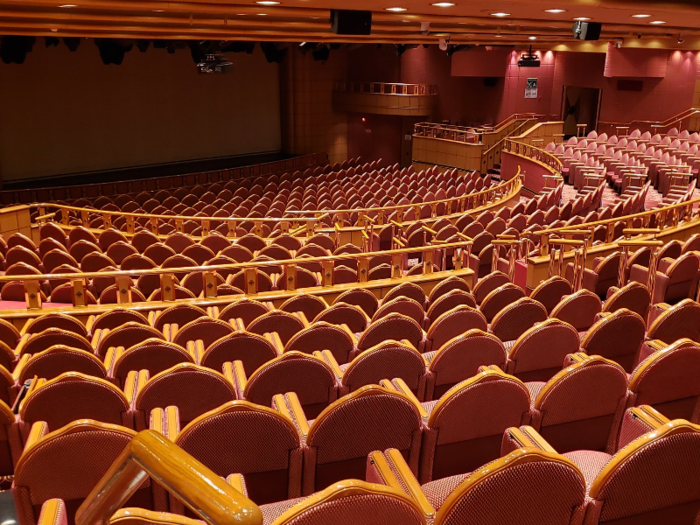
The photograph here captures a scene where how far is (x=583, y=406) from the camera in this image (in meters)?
2.94

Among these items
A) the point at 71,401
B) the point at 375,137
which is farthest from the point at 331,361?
the point at 375,137

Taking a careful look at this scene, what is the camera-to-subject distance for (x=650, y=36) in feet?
50.4

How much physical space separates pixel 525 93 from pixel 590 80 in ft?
6.60

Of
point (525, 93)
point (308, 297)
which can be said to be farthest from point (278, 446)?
point (525, 93)

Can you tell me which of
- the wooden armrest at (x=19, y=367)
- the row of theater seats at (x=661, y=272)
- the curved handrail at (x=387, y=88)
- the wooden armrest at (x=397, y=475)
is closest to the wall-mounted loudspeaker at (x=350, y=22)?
the row of theater seats at (x=661, y=272)

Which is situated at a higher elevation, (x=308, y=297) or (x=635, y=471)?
(x=635, y=471)

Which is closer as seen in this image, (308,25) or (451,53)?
(308,25)

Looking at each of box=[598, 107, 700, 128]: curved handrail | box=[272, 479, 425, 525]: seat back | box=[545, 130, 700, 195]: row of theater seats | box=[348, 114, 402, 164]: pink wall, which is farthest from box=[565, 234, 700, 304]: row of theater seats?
box=[348, 114, 402, 164]: pink wall

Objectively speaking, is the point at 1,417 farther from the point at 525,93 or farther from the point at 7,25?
the point at 525,93

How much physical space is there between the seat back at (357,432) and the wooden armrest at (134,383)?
1096 millimetres

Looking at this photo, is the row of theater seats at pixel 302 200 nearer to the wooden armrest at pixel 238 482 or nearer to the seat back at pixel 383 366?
the seat back at pixel 383 366

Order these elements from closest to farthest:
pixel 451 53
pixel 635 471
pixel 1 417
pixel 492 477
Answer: pixel 492 477 → pixel 635 471 → pixel 1 417 → pixel 451 53

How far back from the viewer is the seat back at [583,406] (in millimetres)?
2848

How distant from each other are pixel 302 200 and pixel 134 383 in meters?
9.90
